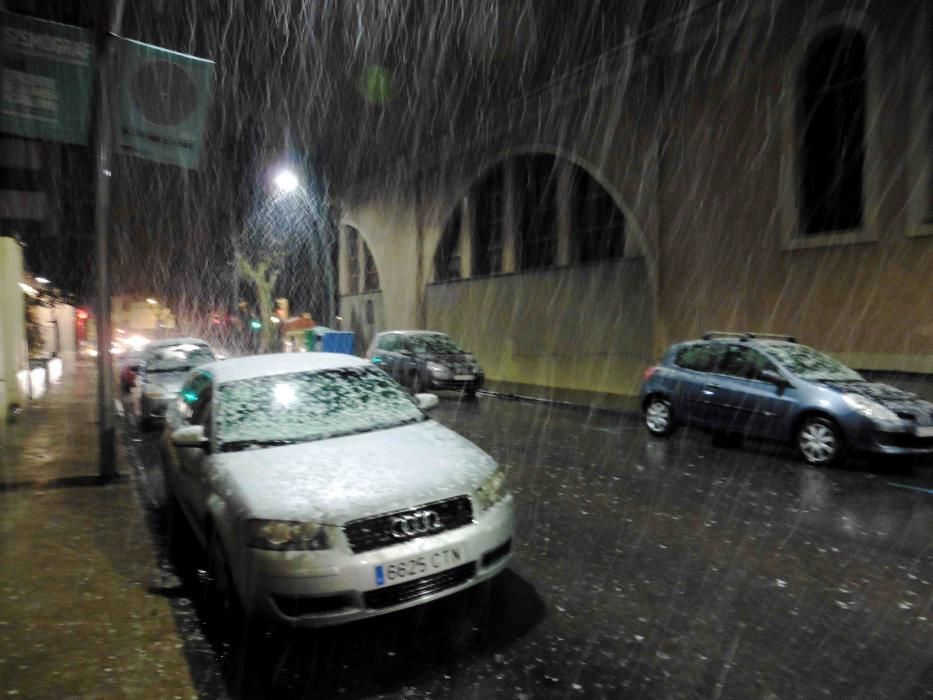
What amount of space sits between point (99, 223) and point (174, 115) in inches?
63.1

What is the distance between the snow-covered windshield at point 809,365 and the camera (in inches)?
334

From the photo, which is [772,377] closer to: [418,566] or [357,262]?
[418,566]

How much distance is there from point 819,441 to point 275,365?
6.51 m

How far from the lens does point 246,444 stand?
432 centimetres

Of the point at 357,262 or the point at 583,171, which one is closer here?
the point at 583,171

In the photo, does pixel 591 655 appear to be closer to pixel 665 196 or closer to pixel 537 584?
pixel 537 584

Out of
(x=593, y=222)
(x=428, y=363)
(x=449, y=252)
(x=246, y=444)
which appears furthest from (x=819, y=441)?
(x=449, y=252)

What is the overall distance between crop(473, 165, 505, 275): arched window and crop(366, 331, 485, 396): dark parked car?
5.66 m

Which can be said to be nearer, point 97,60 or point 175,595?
point 175,595

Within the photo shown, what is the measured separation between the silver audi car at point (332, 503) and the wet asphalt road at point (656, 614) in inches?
12.6

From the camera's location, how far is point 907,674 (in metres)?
3.19

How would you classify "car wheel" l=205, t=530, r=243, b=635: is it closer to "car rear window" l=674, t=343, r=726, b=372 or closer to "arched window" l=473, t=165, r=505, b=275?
"car rear window" l=674, t=343, r=726, b=372

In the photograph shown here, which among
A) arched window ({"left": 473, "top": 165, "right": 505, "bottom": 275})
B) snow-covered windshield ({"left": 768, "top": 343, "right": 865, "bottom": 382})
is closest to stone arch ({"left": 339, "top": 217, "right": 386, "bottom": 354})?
arched window ({"left": 473, "top": 165, "right": 505, "bottom": 275})

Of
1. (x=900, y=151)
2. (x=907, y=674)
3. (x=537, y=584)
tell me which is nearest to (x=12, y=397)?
(x=537, y=584)
